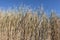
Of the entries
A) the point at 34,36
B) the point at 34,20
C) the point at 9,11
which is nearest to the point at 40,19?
the point at 34,20

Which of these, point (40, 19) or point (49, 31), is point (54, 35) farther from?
point (40, 19)

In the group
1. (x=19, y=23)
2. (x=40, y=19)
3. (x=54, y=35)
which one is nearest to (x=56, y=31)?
(x=54, y=35)

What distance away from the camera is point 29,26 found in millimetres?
5270

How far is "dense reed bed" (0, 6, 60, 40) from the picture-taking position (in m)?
5.11

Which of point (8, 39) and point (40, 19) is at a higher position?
point (40, 19)

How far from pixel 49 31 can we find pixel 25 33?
655 mm

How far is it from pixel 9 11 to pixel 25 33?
3.08ft

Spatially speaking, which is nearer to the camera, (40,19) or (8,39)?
(8,39)

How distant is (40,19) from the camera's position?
17.9ft

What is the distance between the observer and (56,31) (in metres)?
5.25

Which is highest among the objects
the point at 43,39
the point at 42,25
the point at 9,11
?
the point at 9,11

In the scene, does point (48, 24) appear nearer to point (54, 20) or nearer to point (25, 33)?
point (54, 20)

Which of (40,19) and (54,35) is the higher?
(40,19)

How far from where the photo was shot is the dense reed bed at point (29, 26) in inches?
201
